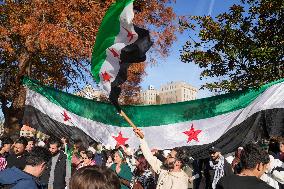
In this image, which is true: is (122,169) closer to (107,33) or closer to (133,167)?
(133,167)

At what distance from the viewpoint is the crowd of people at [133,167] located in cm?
313

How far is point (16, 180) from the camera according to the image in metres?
3.77

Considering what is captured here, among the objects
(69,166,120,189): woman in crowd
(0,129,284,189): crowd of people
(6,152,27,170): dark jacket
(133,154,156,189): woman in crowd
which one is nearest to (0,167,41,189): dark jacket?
(0,129,284,189): crowd of people

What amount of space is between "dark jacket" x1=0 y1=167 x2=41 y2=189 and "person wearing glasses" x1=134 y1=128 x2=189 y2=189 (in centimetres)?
204

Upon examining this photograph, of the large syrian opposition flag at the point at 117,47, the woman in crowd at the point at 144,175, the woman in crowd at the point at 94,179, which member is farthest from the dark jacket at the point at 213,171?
the woman in crowd at the point at 94,179

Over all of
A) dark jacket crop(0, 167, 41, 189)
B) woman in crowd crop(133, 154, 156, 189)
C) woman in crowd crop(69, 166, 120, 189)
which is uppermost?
woman in crowd crop(69, 166, 120, 189)

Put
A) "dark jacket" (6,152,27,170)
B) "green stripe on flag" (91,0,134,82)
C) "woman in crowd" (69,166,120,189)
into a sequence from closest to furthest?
"woman in crowd" (69,166,120,189) < "green stripe on flag" (91,0,134,82) < "dark jacket" (6,152,27,170)

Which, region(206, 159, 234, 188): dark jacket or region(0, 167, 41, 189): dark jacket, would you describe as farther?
region(206, 159, 234, 188): dark jacket

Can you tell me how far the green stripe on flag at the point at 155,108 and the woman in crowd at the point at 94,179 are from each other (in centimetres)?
530

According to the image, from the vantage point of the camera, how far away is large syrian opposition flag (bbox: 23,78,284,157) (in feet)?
23.2

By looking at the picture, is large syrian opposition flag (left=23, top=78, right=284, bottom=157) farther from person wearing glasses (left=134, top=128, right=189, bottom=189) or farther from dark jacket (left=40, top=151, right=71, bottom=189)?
person wearing glasses (left=134, top=128, right=189, bottom=189)

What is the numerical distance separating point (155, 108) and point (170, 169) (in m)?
2.70

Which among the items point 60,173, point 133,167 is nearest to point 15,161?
point 60,173

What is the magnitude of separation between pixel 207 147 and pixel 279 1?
599 centimetres
